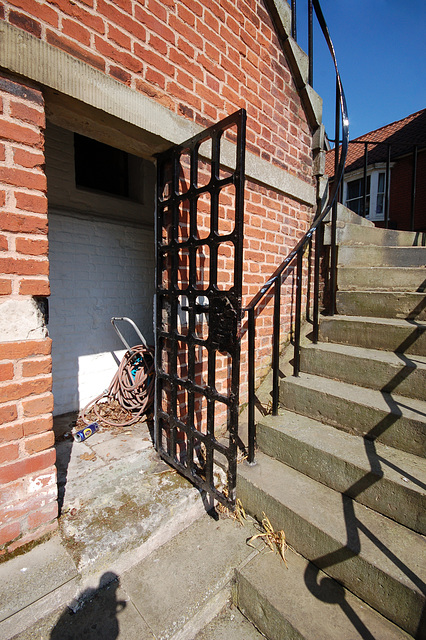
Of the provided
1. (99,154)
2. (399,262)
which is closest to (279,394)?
(399,262)

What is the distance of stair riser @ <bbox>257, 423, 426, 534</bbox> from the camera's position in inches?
61.5

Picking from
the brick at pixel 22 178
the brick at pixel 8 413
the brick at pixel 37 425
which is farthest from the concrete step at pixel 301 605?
the brick at pixel 22 178

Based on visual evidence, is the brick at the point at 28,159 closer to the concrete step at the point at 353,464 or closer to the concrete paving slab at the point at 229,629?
the concrete step at the point at 353,464

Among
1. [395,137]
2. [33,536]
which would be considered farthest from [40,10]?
[395,137]

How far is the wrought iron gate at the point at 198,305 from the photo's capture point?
5.74 ft

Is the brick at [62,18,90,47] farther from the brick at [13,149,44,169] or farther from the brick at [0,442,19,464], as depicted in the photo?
the brick at [0,442,19,464]

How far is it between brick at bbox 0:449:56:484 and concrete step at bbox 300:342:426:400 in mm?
2013

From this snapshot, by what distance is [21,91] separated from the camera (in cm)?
136

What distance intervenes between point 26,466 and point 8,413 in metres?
0.28

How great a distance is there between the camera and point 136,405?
3250 mm

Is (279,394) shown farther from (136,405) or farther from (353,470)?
(136,405)

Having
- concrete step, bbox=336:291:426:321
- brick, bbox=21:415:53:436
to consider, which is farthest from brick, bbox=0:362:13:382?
concrete step, bbox=336:291:426:321

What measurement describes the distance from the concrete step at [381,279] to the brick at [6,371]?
9.52 feet

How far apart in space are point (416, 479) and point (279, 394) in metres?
1.12
